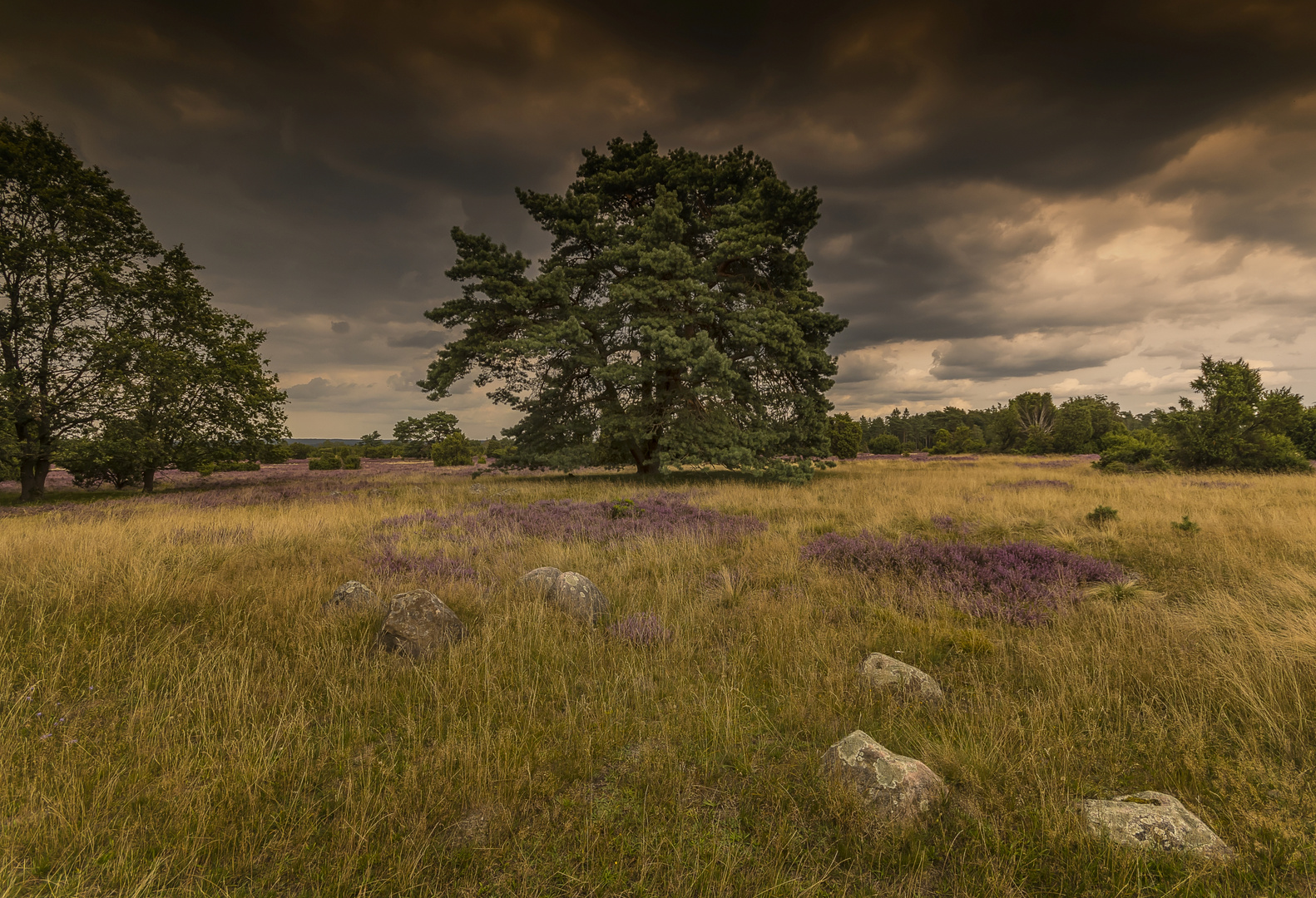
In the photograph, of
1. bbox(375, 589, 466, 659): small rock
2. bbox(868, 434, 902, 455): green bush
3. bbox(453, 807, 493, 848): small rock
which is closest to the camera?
bbox(453, 807, 493, 848): small rock

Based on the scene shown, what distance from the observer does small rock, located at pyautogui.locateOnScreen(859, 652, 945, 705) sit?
3.44m

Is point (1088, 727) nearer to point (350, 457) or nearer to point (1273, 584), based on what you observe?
point (1273, 584)

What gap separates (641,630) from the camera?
4.58 meters

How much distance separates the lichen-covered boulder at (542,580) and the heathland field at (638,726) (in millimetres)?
185

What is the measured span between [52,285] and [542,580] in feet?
76.3

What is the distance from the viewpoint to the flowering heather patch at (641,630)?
444cm

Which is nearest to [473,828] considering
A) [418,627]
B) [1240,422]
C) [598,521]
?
[418,627]

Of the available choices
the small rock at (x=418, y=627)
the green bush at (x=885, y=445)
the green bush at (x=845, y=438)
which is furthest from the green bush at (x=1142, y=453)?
the green bush at (x=885, y=445)

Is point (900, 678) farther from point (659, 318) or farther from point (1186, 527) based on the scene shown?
point (659, 318)

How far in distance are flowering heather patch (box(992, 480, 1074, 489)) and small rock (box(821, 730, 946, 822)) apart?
16.7m

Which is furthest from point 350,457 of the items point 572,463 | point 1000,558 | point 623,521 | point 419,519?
point 1000,558

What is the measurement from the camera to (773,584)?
6.17 meters

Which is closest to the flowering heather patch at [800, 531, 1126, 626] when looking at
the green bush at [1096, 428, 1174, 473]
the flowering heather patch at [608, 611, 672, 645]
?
the flowering heather patch at [608, 611, 672, 645]

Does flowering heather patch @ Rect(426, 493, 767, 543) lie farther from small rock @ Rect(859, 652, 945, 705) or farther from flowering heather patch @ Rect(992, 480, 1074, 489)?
flowering heather patch @ Rect(992, 480, 1074, 489)
